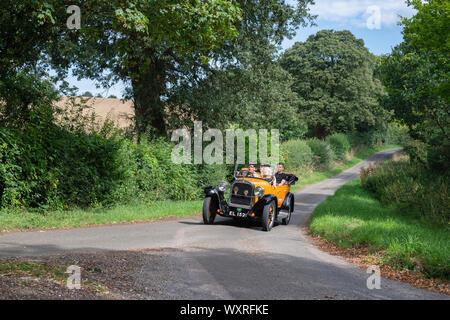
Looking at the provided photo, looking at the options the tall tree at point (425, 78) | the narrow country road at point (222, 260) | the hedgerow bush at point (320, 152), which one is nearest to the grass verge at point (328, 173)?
the hedgerow bush at point (320, 152)

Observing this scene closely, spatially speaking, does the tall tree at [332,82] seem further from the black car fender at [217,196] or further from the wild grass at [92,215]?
the black car fender at [217,196]

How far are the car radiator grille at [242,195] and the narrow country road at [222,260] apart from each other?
0.79 m

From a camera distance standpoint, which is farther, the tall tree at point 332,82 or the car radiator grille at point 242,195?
the tall tree at point 332,82

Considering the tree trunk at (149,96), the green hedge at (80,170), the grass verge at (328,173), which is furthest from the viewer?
the grass verge at (328,173)

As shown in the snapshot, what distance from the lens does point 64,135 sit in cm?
1401

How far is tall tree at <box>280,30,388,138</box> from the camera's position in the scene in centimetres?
5278

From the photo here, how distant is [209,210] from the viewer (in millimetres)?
13492

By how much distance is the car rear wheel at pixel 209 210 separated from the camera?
527 inches

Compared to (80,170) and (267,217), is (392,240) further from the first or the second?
(80,170)

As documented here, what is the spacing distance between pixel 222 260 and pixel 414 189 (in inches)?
546

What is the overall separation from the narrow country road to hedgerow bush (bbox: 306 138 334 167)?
29.6 meters
